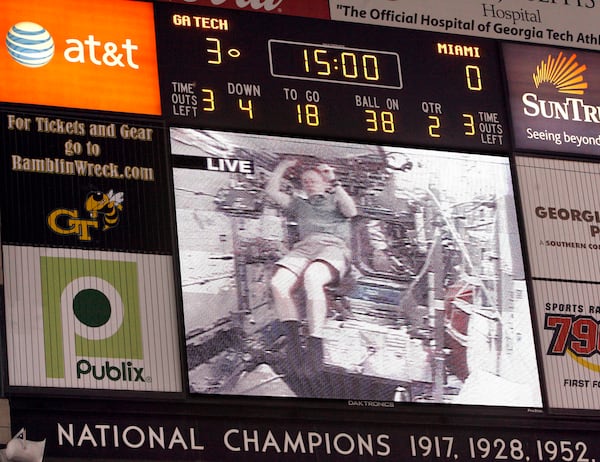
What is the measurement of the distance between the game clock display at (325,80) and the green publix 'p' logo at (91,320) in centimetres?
153

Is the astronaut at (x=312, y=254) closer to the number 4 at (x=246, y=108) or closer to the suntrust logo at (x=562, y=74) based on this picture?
the number 4 at (x=246, y=108)

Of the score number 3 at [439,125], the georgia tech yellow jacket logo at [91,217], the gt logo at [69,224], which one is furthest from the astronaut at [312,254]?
the gt logo at [69,224]

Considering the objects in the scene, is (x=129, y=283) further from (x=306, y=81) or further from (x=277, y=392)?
(x=306, y=81)

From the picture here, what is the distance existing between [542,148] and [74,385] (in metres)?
4.80

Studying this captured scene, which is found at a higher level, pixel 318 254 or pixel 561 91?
pixel 561 91

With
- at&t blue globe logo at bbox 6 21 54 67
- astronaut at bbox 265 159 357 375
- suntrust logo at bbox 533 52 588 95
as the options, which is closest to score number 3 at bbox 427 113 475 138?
suntrust logo at bbox 533 52 588 95

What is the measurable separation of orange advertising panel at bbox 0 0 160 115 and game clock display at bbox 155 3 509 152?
0.58 feet

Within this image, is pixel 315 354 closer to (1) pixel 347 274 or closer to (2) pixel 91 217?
(1) pixel 347 274

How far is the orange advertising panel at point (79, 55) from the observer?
13.5m

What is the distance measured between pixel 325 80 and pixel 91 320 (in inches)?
121

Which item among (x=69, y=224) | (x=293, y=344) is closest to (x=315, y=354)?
(x=293, y=344)

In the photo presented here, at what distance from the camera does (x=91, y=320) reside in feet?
42.1

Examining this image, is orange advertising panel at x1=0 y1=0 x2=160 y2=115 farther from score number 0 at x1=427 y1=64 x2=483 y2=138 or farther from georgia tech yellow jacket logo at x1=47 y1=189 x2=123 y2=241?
score number 0 at x1=427 y1=64 x2=483 y2=138

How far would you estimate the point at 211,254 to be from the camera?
13352mm
